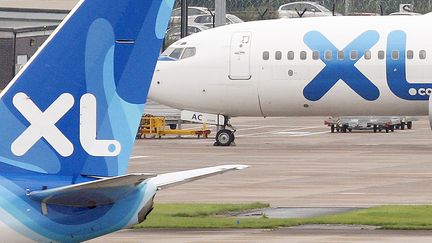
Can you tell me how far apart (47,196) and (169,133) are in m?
43.2

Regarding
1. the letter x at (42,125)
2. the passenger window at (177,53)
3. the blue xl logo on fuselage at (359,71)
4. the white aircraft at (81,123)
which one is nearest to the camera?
the white aircraft at (81,123)

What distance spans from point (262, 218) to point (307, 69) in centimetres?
2080

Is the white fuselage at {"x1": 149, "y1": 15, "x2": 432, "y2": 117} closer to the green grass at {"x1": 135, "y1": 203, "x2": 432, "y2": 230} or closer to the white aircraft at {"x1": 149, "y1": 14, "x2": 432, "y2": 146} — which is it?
the white aircraft at {"x1": 149, "y1": 14, "x2": 432, "y2": 146}

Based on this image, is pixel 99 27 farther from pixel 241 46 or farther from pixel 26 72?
pixel 241 46

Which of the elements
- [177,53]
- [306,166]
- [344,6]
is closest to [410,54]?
[177,53]

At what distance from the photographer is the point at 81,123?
12086 mm

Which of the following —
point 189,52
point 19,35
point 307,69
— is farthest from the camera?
point 19,35

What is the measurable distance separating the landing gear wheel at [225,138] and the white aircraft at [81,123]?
111 feet

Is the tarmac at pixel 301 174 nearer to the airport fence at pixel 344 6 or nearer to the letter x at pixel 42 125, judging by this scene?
the letter x at pixel 42 125

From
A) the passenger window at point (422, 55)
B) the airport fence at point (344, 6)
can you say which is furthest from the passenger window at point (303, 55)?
the airport fence at point (344, 6)

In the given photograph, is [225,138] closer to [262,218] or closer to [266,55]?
[266,55]

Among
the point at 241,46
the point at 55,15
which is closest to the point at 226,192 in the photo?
the point at 241,46

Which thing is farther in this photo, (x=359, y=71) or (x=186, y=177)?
(x=359, y=71)

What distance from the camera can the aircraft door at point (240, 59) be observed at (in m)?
44.2
